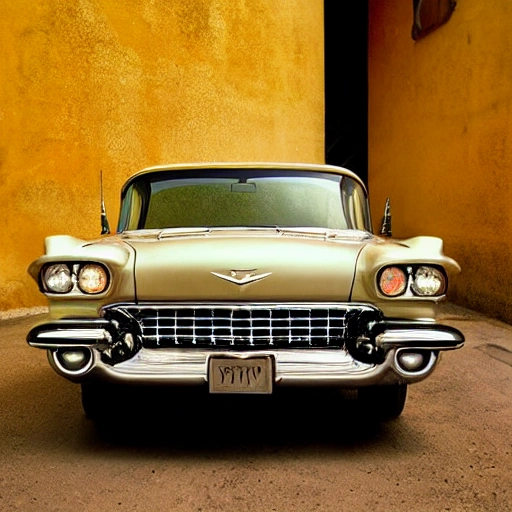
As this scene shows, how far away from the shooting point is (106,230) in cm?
395

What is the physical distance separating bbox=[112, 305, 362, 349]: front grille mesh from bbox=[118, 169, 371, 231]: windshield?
1.01m

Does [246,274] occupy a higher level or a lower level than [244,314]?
higher

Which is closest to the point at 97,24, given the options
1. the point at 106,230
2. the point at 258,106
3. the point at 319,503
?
the point at 258,106

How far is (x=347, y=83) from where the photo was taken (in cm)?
1204

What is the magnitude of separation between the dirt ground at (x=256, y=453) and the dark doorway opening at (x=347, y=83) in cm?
842

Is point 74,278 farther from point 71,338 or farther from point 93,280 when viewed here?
point 71,338

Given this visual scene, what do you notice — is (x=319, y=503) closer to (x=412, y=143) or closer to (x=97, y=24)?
(x=97, y=24)

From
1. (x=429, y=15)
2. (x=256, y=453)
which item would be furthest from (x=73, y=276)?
(x=429, y=15)

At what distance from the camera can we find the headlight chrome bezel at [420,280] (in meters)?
2.52

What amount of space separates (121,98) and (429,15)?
427cm

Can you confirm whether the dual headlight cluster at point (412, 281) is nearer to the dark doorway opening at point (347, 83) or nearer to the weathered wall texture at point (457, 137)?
the weathered wall texture at point (457, 137)

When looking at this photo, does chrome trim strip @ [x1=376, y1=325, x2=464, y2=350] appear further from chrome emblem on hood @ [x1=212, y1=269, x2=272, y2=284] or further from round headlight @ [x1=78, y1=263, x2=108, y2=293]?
round headlight @ [x1=78, y1=263, x2=108, y2=293]

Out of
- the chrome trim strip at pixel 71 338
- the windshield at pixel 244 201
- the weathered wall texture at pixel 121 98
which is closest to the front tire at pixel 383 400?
the windshield at pixel 244 201

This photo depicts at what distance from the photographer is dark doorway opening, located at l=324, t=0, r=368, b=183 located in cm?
1187
